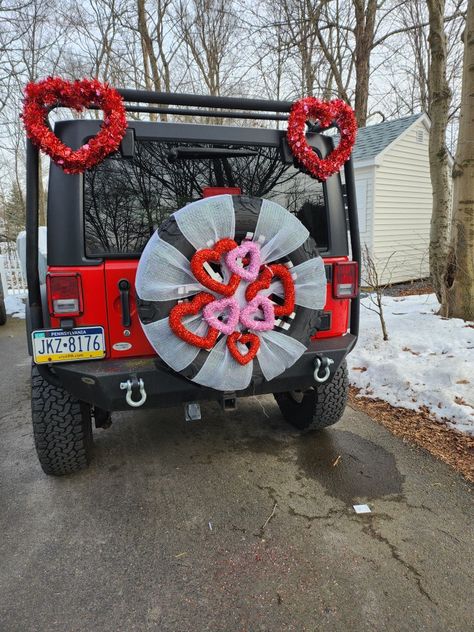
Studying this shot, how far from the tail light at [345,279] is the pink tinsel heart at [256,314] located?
2.21ft

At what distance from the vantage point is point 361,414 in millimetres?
3729

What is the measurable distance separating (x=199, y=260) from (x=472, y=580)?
1.96m

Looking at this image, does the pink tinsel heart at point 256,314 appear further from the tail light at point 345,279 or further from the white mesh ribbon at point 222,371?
the tail light at point 345,279

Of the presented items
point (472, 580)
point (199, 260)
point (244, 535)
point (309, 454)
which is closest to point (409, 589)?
point (472, 580)

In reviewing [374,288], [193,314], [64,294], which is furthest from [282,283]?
[374,288]

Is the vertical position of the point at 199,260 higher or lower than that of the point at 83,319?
higher

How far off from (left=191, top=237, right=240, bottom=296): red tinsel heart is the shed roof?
34.7 ft

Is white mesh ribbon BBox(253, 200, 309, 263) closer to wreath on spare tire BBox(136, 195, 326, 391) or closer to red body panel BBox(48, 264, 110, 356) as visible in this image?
wreath on spare tire BBox(136, 195, 326, 391)

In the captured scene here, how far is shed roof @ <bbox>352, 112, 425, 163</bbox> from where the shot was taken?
11609 mm

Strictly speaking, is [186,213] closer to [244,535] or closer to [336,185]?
[336,185]

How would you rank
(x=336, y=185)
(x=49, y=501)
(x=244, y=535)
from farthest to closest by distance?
1. (x=336, y=185)
2. (x=49, y=501)
3. (x=244, y=535)

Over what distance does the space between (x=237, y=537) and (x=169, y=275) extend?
1.42 meters

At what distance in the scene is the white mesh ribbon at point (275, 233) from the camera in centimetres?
221

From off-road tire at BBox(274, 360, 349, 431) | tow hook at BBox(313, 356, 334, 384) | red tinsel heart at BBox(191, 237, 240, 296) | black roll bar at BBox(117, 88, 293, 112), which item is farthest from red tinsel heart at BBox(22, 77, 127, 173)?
off-road tire at BBox(274, 360, 349, 431)
